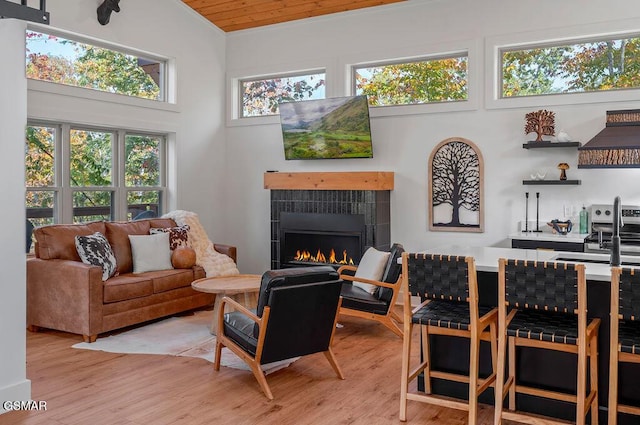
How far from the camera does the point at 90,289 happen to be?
17.1 ft

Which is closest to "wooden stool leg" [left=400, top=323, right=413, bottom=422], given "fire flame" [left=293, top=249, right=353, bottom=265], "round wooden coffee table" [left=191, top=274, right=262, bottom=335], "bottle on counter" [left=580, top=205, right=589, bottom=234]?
"round wooden coffee table" [left=191, top=274, right=262, bottom=335]

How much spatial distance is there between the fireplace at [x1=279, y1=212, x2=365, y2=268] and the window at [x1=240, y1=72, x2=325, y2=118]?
1.67 metres

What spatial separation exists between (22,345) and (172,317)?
99.2 inches

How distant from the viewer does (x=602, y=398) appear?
338 cm

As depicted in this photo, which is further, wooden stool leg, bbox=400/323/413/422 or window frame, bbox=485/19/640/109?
window frame, bbox=485/19/640/109

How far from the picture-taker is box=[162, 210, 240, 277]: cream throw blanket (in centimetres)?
669

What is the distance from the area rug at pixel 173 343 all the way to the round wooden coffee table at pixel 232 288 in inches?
10.0

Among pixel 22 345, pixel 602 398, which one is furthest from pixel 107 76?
pixel 602 398

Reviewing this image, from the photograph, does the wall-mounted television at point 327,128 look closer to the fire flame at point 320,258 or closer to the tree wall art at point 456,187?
the tree wall art at point 456,187

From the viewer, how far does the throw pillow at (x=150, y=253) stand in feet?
20.3

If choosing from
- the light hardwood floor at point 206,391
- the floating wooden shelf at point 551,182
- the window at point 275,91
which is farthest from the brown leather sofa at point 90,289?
the floating wooden shelf at point 551,182

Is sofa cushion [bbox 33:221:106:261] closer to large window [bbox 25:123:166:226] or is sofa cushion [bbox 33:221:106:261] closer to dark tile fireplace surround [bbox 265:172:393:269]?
large window [bbox 25:123:166:226]

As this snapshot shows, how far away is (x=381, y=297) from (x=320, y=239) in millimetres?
2369

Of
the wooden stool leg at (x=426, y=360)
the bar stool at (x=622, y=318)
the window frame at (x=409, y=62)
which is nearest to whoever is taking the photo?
the bar stool at (x=622, y=318)
